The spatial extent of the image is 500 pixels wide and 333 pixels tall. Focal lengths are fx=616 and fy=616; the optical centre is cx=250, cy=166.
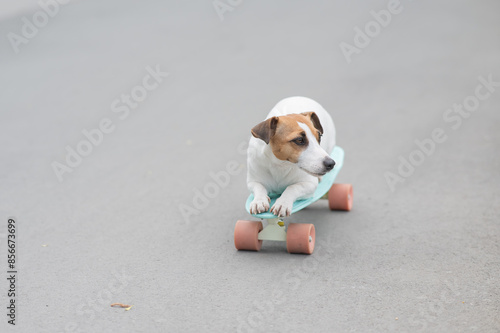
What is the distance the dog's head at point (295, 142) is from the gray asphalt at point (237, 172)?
26.3 inches

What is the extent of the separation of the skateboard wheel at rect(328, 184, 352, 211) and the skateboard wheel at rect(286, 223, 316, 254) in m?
0.73

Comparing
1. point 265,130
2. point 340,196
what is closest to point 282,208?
point 265,130

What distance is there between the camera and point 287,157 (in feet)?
12.3

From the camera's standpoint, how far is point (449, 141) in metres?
6.07

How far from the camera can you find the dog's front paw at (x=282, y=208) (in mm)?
3830

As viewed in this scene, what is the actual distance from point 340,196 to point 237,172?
127cm

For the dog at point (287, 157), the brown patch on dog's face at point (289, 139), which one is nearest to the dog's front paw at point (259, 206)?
the dog at point (287, 157)

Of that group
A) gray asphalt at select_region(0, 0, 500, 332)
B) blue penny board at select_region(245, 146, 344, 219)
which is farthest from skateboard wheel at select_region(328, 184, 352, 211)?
blue penny board at select_region(245, 146, 344, 219)

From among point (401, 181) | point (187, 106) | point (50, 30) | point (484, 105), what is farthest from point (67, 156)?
point (50, 30)

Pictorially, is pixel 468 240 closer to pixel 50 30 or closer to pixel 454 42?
pixel 454 42

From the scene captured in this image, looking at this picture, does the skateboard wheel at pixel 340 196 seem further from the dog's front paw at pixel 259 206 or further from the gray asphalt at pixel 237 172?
the dog's front paw at pixel 259 206

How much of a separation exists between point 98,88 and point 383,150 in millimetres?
4196

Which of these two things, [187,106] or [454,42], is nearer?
[187,106]

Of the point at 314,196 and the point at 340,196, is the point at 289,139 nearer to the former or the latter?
the point at 314,196
